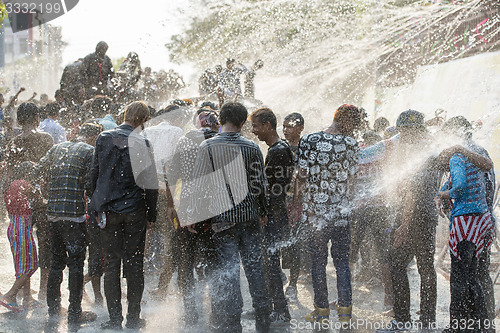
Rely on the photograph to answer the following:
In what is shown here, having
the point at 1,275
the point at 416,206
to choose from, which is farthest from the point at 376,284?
the point at 1,275

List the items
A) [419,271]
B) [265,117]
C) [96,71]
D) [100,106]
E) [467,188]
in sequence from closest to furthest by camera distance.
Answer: [467,188], [419,271], [265,117], [100,106], [96,71]

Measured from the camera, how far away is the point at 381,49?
17.1 metres

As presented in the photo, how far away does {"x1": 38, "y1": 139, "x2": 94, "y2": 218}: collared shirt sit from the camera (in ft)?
15.7

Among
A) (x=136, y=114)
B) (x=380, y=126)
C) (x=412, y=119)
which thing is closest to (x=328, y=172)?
(x=412, y=119)

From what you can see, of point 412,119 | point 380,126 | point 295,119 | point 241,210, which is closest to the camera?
point 241,210

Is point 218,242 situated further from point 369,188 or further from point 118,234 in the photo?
point 369,188

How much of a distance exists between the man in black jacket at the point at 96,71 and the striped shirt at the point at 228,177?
595 cm

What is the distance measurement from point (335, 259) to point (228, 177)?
1.35 meters

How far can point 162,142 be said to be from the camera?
5.48m

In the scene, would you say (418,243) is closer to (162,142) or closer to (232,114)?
(232,114)

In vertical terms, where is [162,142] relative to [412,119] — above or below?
below

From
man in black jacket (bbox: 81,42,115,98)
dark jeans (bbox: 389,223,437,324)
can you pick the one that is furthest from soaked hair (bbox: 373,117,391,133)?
man in black jacket (bbox: 81,42,115,98)

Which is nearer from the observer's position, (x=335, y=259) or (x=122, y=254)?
(x=122, y=254)

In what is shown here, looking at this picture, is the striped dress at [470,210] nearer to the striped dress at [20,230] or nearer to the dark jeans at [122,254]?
the dark jeans at [122,254]
